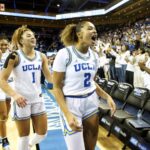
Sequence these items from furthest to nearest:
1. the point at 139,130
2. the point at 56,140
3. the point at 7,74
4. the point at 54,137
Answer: the point at 54,137
the point at 56,140
the point at 139,130
the point at 7,74

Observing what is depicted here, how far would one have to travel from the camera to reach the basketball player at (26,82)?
255 cm

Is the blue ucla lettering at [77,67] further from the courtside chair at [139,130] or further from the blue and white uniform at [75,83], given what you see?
the courtside chair at [139,130]

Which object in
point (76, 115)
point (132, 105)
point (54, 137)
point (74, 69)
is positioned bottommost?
point (54, 137)

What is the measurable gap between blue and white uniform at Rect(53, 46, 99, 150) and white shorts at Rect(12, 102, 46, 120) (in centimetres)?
63

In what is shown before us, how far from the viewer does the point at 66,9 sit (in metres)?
27.2

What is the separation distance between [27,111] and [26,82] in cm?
28

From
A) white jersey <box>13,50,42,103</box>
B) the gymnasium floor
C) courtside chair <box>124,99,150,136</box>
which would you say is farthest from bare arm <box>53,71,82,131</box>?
the gymnasium floor

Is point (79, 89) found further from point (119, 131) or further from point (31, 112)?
point (119, 131)

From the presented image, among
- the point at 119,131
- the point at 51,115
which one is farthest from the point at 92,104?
the point at 51,115

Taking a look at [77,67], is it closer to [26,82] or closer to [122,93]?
[26,82]

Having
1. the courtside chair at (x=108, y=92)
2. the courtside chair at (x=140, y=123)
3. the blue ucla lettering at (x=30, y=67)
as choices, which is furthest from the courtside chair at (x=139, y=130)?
the blue ucla lettering at (x=30, y=67)

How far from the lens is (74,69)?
6.54 feet

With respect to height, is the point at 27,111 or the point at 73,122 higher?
the point at 73,122

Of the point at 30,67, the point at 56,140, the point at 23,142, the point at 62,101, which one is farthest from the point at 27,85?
the point at 56,140
